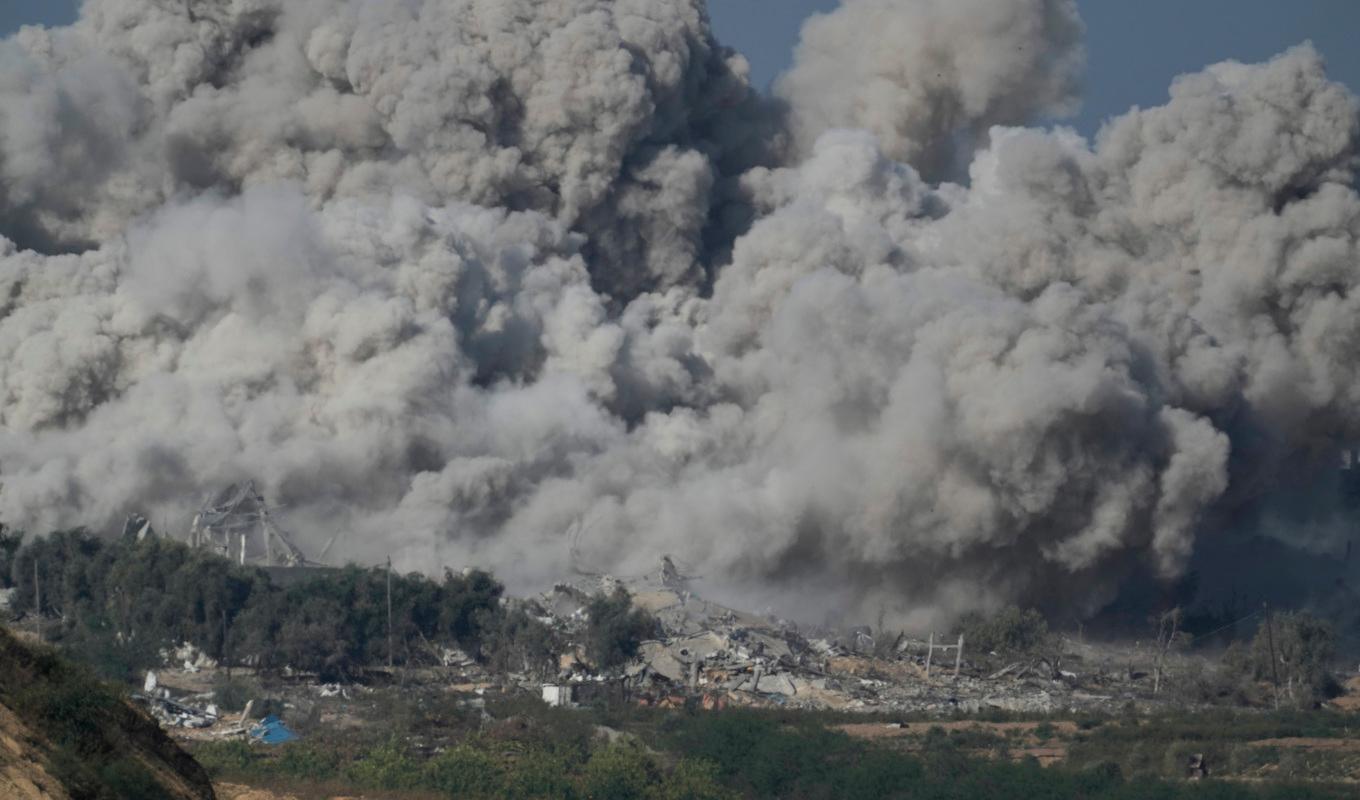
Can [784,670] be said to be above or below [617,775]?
above

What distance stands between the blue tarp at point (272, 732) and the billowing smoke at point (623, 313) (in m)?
10.2

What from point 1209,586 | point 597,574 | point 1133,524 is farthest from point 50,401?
point 1209,586

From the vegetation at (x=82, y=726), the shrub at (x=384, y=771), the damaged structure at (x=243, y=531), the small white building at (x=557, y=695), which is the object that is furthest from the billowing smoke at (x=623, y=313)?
the vegetation at (x=82, y=726)

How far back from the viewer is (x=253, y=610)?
1540 inches

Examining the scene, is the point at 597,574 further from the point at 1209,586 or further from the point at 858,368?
the point at 1209,586

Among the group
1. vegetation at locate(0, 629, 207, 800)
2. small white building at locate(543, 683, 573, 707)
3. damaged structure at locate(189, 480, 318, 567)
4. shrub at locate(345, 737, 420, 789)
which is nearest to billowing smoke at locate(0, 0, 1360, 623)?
damaged structure at locate(189, 480, 318, 567)

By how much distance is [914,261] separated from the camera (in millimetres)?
47281

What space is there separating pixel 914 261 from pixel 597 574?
8.95 metres

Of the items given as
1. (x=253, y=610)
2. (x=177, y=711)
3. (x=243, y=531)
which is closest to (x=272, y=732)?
(x=177, y=711)

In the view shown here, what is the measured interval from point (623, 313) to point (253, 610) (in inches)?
440

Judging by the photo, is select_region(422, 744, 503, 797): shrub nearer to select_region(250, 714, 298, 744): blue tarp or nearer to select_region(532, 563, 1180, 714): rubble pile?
select_region(250, 714, 298, 744): blue tarp

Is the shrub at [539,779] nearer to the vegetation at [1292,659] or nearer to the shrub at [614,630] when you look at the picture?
the shrub at [614,630]

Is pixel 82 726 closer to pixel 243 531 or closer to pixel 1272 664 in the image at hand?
pixel 243 531

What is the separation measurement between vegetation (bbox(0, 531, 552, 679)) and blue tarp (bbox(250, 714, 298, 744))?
16.1ft
